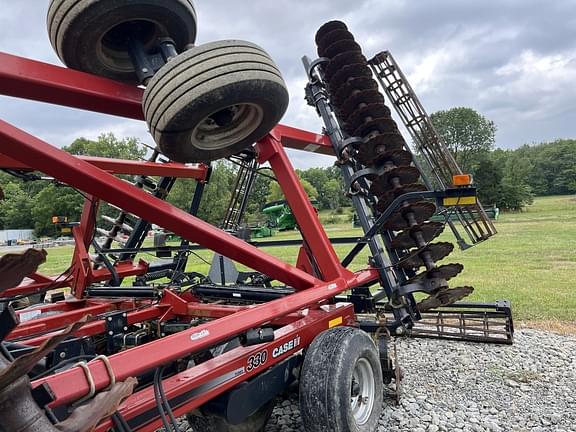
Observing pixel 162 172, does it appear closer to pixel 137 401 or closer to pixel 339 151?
pixel 339 151

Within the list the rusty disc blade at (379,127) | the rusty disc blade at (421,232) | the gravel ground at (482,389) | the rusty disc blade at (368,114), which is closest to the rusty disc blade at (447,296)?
the rusty disc blade at (421,232)

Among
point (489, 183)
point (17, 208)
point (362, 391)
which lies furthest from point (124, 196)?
point (17, 208)

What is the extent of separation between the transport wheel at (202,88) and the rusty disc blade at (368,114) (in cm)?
198

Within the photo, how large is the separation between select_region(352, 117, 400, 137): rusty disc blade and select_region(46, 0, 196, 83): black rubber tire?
208cm

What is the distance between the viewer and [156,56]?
2.83m

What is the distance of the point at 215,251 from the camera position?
2996 mm

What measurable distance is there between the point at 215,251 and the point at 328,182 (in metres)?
64.5

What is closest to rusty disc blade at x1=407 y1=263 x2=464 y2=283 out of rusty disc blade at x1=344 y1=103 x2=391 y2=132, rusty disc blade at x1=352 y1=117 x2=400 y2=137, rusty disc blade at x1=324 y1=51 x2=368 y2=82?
rusty disc blade at x1=352 y1=117 x2=400 y2=137

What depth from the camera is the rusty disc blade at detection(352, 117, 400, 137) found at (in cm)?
441

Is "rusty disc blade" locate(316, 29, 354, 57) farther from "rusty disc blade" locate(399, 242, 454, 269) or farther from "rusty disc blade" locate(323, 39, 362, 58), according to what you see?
"rusty disc blade" locate(399, 242, 454, 269)

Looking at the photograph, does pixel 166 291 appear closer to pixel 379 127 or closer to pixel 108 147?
pixel 379 127

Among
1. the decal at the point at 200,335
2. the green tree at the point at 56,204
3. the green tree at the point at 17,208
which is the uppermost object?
the green tree at the point at 17,208

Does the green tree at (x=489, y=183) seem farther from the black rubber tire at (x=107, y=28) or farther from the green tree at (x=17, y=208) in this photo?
the black rubber tire at (x=107, y=28)

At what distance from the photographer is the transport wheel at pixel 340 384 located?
2.71 meters
